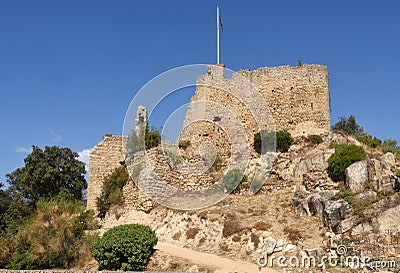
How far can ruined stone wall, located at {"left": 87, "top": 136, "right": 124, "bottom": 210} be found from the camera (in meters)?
25.2

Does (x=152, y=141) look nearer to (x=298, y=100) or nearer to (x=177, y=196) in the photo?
(x=177, y=196)

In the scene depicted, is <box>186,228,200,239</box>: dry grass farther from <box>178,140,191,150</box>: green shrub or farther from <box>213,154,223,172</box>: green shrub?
<box>178,140,191,150</box>: green shrub

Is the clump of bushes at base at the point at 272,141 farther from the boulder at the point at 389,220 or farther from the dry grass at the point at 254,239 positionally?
the boulder at the point at 389,220

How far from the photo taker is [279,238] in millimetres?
16562

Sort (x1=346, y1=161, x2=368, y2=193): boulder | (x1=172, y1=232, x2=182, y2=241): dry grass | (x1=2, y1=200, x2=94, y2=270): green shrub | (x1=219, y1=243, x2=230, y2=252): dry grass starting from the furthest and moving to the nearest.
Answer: (x1=346, y1=161, x2=368, y2=193): boulder → (x1=172, y1=232, x2=182, y2=241): dry grass → (x1=2, y1=200, x2=94, y2=270): green shrub → (x1=219, y1=243, x2=230, y2=252): dry grass

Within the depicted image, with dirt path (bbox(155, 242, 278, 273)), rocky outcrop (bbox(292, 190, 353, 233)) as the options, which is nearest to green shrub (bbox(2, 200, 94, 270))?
dirt path (bbox(155, 242, 278, 273))

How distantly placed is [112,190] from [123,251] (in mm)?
7653

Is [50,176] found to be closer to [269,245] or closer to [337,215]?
[269,245]

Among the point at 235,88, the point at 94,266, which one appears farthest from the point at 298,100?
the point at 94,266

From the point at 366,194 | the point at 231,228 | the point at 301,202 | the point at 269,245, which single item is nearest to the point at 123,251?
the point at 231,228

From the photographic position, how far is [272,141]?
26188 millimetres

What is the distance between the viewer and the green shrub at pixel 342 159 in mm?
20750

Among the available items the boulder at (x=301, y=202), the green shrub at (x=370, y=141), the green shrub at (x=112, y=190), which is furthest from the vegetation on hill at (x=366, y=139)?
the green shrub at (x=112, y=190)

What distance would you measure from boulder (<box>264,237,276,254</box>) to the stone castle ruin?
424 inches
